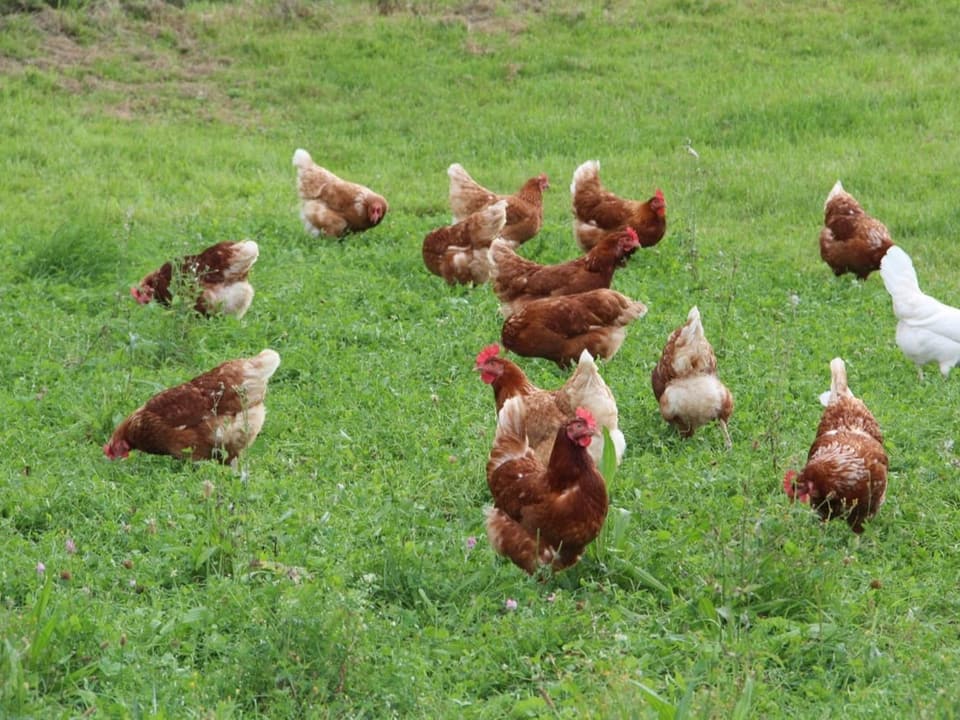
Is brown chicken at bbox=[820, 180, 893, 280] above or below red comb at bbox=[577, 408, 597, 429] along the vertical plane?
below

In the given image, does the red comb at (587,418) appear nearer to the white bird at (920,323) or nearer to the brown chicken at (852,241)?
the white bird at (920,323)

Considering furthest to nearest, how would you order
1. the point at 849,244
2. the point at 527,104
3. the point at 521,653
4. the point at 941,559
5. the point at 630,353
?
the point at 527,104, the point at 849,244, the point at 630,353, the point at 941,559, the point at 521,653

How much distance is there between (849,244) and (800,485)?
200 inches

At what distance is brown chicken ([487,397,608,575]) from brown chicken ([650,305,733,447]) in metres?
1.69

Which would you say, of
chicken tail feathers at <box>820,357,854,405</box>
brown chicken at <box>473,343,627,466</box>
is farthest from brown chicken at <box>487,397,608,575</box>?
chicken tail feathers at <box>820,357,854,405</box>

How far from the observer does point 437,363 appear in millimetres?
8977

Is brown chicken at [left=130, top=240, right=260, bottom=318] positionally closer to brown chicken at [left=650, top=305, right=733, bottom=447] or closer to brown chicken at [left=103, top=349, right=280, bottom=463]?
brown chicken at [left=103, top=349, right=280, bottom=463]

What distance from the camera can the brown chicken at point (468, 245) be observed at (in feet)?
34.7

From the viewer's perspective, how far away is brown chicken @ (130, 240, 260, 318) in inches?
374

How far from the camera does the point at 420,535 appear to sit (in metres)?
6.37

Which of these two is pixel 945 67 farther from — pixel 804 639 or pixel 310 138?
pixel 804 639

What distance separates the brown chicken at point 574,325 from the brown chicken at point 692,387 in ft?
3.41

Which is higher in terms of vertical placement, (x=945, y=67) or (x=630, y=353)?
(x=945, y=67)

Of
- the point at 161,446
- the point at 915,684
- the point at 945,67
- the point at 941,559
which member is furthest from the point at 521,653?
the point at 945,67
